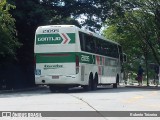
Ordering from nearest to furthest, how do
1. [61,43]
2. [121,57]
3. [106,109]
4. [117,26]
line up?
[106,109], [61,43], [121,57], [117,26]

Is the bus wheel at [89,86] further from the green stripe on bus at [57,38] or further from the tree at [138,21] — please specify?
the tree at [138,21]

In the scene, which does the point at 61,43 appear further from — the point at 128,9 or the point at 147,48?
the point at 147,48

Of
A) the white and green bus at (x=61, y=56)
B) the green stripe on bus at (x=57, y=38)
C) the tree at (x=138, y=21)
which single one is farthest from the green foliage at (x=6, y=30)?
the tree at (x=138, y=21)

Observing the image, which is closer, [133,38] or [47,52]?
[47,52]

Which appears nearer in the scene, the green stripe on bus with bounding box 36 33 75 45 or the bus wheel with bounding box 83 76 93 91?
the green stripe on bus with bounding box 36 33 75 45

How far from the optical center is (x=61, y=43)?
2577cm

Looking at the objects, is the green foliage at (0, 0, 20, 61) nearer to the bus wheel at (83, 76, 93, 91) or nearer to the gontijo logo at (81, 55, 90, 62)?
the gontijo logo at (81, 55, 90, 62)

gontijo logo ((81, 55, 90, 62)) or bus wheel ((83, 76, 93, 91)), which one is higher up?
gontijo logo ((81, 55, 90, 62))

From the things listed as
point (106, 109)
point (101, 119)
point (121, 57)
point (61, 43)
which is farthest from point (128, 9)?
point (101, 119)

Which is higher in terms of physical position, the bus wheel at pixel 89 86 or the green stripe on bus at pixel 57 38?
the green stripe on bus at pixel 57 38

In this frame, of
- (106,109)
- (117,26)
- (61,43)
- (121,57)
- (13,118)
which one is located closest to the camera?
(13,118)

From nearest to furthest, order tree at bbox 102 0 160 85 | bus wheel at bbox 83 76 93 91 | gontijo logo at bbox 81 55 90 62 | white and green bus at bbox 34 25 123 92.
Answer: white and green bus at bbox 34 25 123 92
gontijo logo at bbox 81 55 90 62
bus wheel at bbox 83 76 93 91
tree at bbox 102 0 160 85

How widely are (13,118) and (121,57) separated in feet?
87.1

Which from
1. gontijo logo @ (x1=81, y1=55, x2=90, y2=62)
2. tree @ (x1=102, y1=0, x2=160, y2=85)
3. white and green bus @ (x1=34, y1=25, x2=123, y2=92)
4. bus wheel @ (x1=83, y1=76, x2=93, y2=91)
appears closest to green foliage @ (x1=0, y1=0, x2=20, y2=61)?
white and green bus @ (x1=34, y1=25, x2=123, y2=92)
